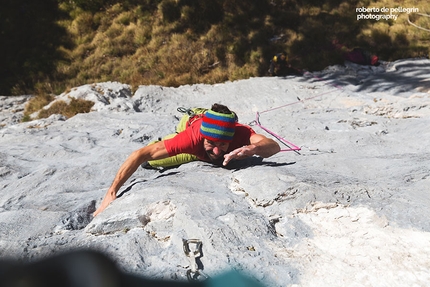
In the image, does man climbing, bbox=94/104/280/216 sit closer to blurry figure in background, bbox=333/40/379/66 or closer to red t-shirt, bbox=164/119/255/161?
red t-shirt, bbox=164/119/255/161

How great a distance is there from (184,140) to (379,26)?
889 centimetres

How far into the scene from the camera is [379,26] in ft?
31.6


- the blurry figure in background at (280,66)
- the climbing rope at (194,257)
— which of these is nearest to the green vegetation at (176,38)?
the blurry figure in background at (280,66)

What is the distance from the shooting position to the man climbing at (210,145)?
9.53ft

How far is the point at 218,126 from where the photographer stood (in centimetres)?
302

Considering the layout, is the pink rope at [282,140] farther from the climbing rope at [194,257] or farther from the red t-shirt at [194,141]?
the climbing rope at [194,257]

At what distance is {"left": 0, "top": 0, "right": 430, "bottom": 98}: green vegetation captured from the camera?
866 centimetres

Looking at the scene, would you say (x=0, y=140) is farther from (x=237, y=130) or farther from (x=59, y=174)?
(x=237, y=130)

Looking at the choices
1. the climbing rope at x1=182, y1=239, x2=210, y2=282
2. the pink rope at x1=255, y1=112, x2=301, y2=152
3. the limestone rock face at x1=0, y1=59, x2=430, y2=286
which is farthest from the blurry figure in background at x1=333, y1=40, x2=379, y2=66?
the climbing rope at x1=182, y1=239, x2=210, y2=282

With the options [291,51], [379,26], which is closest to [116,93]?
[291,51]

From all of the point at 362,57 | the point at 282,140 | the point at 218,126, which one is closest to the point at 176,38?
the point at 362,57

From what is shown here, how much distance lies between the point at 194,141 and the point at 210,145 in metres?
0.17

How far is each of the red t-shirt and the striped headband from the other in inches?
6.4

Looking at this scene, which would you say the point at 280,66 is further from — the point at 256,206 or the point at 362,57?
the point at 256,206
